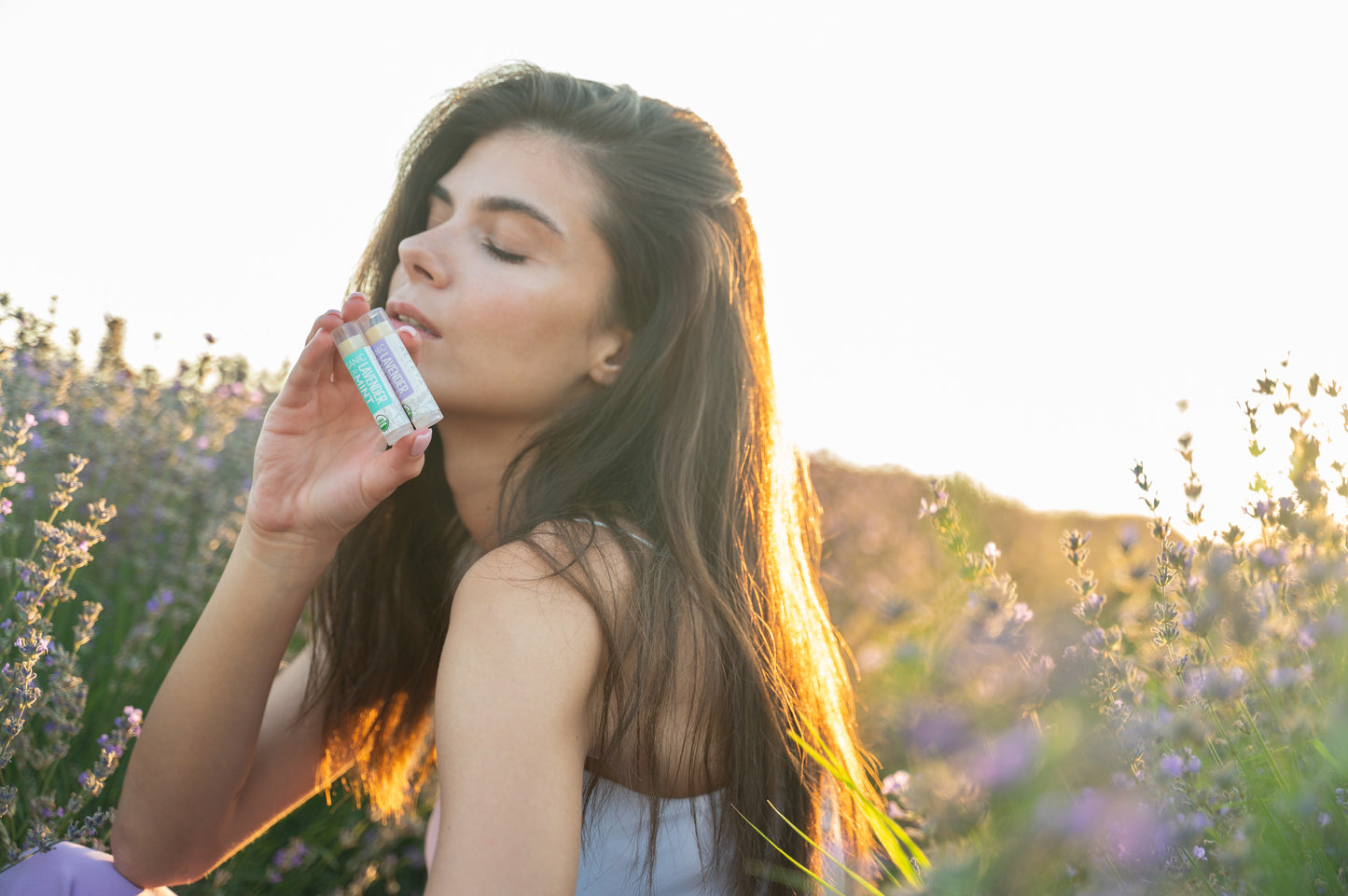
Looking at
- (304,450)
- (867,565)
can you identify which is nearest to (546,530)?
(304,450)

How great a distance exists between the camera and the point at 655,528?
5.98 ft

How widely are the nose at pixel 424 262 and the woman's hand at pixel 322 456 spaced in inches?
7.2

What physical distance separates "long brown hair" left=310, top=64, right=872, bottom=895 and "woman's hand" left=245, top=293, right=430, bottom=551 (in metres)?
0.27

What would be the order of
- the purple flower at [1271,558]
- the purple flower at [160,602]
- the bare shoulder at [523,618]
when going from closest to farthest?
the purple flower at [1271,558], the bare shoulder at [523,618], the purple flower at [160,602]

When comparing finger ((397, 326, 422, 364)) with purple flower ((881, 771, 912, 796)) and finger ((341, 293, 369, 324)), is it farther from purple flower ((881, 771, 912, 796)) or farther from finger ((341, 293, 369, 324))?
purple flower ((881, 771, 912, 796))

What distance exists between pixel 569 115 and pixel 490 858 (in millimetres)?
1705

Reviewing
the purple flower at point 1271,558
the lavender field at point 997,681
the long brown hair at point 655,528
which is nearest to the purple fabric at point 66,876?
the lavender field at point 997,681

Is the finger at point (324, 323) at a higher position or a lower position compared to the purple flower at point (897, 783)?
higher

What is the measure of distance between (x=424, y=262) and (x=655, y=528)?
0.75 metres

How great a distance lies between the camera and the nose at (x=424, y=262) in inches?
75.8

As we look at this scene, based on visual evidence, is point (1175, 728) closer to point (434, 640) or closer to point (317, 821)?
point (434, 640)

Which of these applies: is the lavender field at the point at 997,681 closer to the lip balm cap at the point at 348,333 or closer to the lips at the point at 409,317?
the lip balm cap at the point at 348,333

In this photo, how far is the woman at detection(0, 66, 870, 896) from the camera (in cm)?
141

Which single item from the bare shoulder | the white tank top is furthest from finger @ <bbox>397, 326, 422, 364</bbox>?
the white tank top
